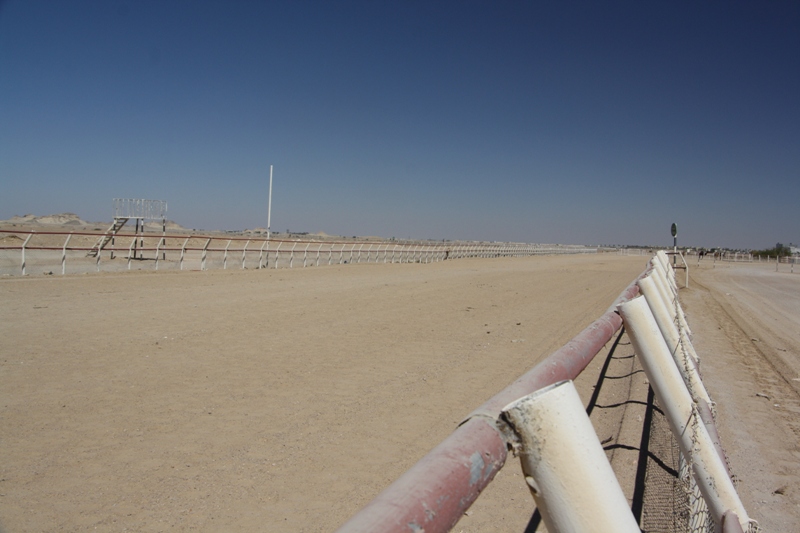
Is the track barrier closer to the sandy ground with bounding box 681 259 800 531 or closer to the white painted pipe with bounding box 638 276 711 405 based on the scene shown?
the white painted pipe with bounding box 638 276 711 405

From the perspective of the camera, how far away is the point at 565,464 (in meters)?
1.05

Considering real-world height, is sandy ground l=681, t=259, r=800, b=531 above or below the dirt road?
above

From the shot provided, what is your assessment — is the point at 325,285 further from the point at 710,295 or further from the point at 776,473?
the point at 776,473

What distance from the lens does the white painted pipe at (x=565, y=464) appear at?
3.37 ft

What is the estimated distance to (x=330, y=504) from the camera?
373 cm

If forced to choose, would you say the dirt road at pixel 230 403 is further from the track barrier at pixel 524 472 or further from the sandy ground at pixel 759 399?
the track barrier at pixel 524 472

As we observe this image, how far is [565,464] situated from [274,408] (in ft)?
16.2

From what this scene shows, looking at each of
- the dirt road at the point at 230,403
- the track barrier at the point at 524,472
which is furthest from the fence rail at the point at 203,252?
the track barrier at the point at 524,472

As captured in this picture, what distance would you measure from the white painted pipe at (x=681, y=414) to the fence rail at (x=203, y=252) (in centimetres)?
1888

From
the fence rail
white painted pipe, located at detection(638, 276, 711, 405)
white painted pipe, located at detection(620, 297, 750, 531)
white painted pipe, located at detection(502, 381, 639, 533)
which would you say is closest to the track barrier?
white painted pipe, located at detection(502, 381, 639, 533)

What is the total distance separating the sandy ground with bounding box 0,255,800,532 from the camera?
12.2ft

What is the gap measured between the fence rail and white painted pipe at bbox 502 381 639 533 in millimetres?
19383

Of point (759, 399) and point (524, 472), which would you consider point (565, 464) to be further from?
point (759, 399)

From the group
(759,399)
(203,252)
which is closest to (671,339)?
(759,399)
